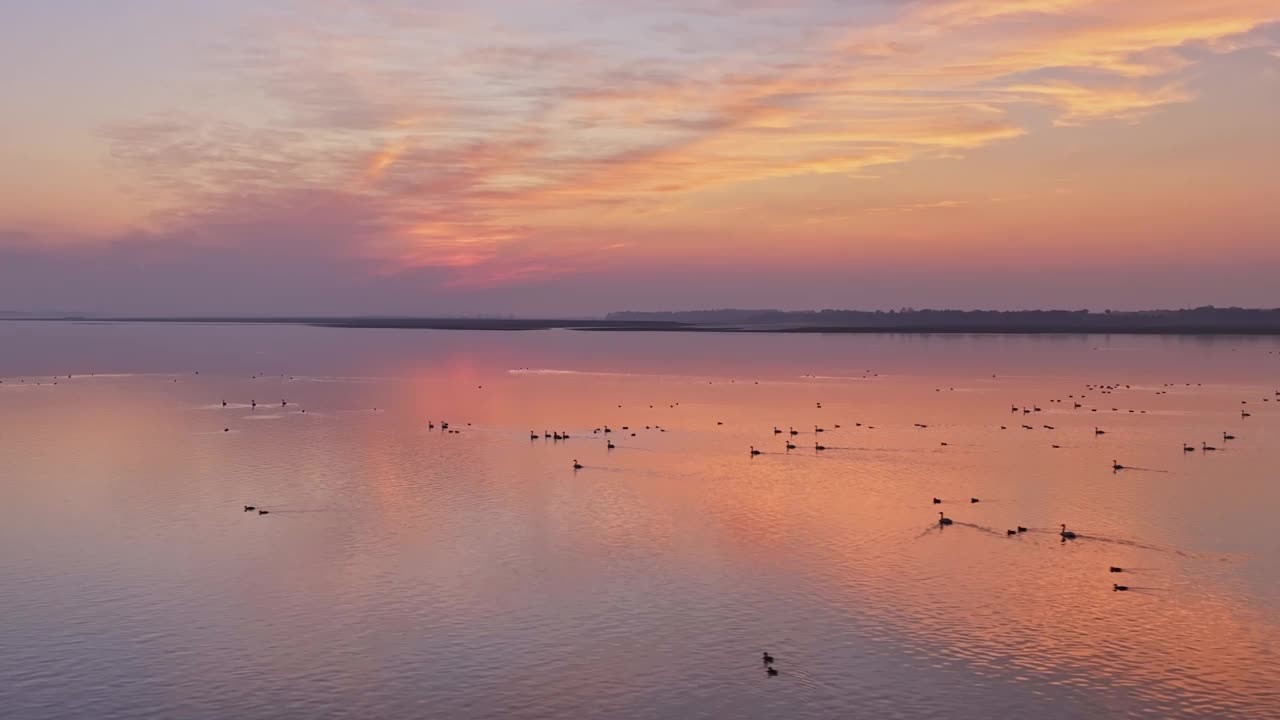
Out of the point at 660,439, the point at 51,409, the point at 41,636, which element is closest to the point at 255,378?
the point at 51,409

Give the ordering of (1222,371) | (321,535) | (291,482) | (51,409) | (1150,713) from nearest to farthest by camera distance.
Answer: (1150,713)
(321,535)
(291,482)
(51,409)
(1222,371)

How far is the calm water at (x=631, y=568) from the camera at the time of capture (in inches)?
998

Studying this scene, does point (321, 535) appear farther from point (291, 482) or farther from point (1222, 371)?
point (1222, 371)

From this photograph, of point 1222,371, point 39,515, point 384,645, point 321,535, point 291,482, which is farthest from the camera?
point 1222,371

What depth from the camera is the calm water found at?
25.4 metres

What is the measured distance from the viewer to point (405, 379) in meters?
122

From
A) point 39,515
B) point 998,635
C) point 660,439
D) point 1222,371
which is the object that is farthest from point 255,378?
point 1222,371

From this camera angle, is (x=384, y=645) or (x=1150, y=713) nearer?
(x=1150, y=713)

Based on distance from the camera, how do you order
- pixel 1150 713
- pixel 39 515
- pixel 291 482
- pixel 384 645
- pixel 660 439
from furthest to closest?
pixel 660 439
pixel 291 482
pixel 39 515
pixel 384 645
pixel 1150 713

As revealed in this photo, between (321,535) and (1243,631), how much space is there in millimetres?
30901

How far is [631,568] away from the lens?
35781 millimetres

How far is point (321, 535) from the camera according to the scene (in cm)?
4009

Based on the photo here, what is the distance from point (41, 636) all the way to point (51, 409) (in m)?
60.2

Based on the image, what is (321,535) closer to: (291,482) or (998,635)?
(291,482)
